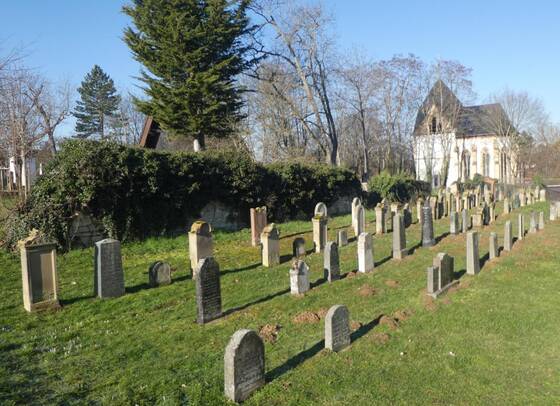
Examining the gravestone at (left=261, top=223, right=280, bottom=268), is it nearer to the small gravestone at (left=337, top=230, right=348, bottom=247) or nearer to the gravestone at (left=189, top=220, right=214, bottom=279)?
the gravestone at (left=189, top=220, right=214, bottom=279)

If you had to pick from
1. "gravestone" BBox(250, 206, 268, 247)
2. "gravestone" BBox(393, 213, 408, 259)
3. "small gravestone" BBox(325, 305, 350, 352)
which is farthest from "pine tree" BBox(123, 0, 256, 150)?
"small gravestone" BBox(325, 305, 350, 352)

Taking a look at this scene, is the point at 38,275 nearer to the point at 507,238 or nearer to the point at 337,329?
the point at 337,329

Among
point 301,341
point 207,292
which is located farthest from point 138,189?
point 301,341

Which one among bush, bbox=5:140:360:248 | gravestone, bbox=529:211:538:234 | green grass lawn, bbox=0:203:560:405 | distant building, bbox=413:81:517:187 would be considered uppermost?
distant building, bbox=413:81:517:187

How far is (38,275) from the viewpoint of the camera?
843cm

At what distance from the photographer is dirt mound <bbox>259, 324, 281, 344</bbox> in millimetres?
6945

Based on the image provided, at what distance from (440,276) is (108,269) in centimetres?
707

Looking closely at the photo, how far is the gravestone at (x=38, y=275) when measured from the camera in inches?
325

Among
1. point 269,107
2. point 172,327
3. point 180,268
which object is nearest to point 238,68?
point 269,107

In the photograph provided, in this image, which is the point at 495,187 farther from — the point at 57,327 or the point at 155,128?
the point at 57,327

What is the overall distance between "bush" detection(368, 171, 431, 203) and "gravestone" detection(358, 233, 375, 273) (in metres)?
19.0

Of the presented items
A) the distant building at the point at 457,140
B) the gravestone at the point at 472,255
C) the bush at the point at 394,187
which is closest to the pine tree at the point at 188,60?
the bush at the point at 394,187

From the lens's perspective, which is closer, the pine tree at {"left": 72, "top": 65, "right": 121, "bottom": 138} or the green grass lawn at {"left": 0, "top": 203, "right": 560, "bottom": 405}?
the green grass lawn at {"left": 0, "top": 203, "right": 560, "bottom": 405}

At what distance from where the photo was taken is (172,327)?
7523 millimetres
